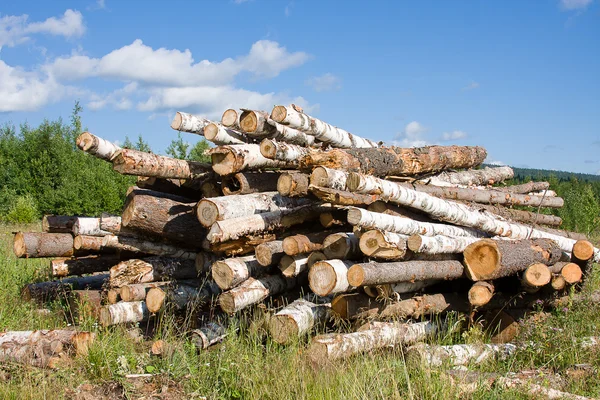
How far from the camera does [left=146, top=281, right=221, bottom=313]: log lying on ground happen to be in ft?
19.6

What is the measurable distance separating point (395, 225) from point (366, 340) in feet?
4.25

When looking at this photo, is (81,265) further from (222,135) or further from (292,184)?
(292,184)

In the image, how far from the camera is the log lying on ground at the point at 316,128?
7215 mm

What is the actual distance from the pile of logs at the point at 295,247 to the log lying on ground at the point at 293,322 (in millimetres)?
15

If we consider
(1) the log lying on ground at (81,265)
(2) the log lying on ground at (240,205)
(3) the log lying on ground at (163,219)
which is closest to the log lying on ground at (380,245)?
(2) the log lying on ground at (240,205)

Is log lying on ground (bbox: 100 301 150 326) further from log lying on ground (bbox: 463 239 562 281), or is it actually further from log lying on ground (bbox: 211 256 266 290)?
log lying on ground (bbox: 463 239 562 281)

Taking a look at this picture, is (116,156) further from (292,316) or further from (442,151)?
(442,151)

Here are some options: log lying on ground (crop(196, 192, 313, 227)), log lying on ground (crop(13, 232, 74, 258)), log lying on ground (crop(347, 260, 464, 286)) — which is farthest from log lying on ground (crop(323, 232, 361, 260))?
log lying on ground (crop(13, 232, 74, 258))

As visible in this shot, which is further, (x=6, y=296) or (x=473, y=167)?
(x=473, y=167)

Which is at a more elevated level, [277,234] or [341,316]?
[277,234]

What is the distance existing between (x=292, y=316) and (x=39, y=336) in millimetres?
2450

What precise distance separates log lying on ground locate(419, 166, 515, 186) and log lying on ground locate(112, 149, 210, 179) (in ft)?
11.9

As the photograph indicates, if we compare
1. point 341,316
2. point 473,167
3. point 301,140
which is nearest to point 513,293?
point 341,316

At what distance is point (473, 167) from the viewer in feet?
34.6
